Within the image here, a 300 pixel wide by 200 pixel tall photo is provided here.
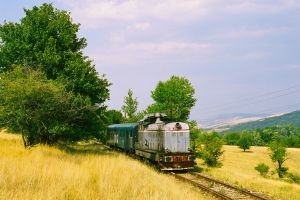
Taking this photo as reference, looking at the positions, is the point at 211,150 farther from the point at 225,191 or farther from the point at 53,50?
the point at 225,191

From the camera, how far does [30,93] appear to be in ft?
99.3

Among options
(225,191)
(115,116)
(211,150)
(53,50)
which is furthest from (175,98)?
(225,191)

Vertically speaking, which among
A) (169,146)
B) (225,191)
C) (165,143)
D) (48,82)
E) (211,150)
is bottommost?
(225,191)

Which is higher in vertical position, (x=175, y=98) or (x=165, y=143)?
(x=175, y=98)

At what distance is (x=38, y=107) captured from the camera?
103ft

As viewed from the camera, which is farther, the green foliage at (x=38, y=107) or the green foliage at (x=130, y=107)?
the green foliage at (x=130, y=107)

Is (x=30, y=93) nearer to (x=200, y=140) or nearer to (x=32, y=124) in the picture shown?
(x=32, y=124)

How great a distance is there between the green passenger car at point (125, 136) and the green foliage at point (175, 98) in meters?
19.2

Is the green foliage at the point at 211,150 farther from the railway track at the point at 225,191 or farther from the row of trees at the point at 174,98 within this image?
the railway track at the point at 225,191

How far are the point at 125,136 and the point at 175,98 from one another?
31649mm

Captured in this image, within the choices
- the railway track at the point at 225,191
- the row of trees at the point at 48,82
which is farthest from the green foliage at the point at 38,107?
the railway track at the point at 225,191

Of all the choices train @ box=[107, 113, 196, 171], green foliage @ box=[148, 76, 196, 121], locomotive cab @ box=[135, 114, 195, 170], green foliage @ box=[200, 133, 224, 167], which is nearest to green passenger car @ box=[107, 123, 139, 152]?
train @ box=[107, 113, 196, 171]

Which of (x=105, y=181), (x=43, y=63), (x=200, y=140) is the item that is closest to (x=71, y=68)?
(x=43, y=63)

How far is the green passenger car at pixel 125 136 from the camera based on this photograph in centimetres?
3684
